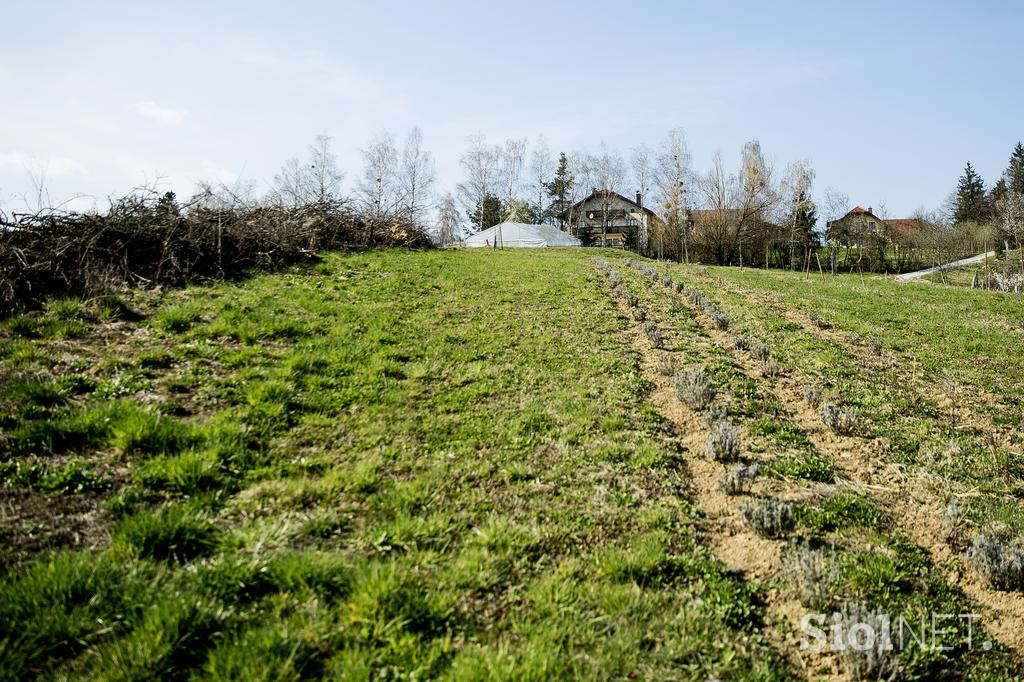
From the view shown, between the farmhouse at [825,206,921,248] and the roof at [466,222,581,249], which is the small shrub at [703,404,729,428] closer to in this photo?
the roof at [466,222,581,249]

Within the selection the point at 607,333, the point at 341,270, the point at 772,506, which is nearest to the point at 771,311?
the point at 607,333

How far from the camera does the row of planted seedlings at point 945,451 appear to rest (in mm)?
4563

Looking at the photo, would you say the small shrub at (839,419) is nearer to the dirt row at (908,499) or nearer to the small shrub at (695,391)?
the dirt row at (908,499)

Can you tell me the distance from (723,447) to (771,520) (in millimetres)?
1588

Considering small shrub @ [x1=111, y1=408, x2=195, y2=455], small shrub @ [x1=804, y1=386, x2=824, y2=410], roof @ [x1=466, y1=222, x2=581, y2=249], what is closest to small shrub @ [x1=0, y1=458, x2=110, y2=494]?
small shrub @ [x1=111, y1=408, x2=195, y2=455]

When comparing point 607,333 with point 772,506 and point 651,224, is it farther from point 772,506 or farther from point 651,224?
point 651,224

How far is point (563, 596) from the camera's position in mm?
3668

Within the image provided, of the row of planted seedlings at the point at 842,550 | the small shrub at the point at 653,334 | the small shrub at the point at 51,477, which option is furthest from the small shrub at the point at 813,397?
the small shrub at the point at 51,477

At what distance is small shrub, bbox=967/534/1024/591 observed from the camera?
420 cm

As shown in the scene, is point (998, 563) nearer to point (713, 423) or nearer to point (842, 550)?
point (842, 550)

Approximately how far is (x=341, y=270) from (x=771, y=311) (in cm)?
1304

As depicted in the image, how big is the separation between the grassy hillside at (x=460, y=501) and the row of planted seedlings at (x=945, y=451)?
5cm

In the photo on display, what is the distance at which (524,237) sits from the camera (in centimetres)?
5406

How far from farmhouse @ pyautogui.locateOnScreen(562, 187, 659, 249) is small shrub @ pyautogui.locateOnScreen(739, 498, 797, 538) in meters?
61.6
